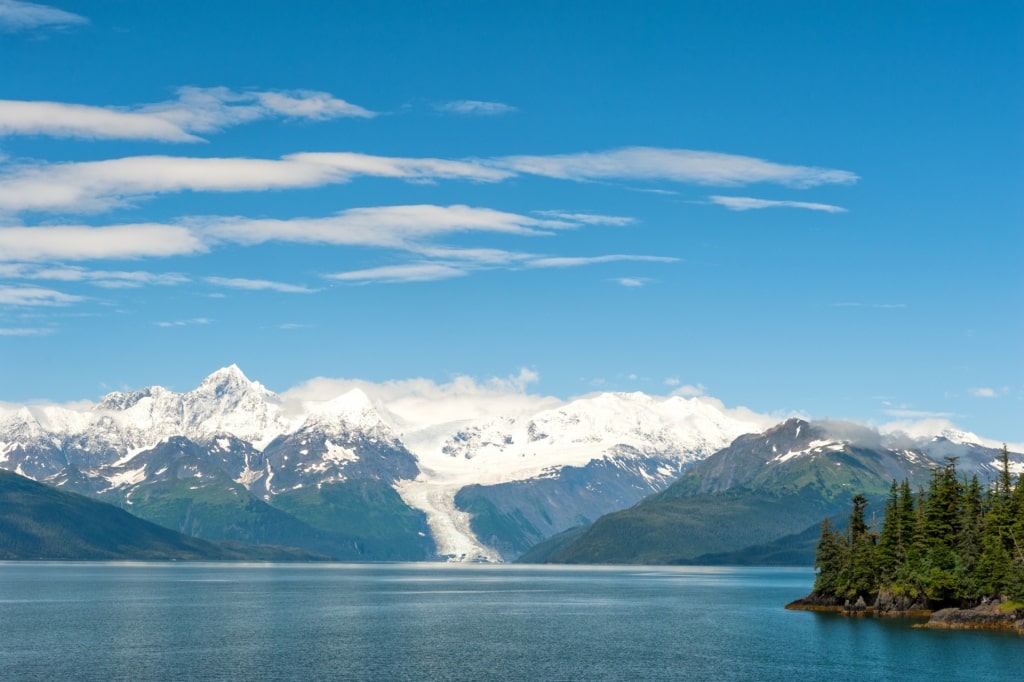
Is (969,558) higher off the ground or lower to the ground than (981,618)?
higher

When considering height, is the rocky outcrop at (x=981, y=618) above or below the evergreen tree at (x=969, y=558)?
below

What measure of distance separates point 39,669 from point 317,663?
104 feet

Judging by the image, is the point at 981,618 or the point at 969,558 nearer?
the point at 981,618

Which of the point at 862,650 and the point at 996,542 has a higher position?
the point at 996,542

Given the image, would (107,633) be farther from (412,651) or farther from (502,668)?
(502,668)

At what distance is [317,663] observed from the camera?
153 metres

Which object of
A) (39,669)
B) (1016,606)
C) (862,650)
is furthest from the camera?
(1016,606)

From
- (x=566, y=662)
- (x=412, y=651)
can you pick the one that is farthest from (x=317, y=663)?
(x=566, y=662)

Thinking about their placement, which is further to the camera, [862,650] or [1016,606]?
[1016,606]

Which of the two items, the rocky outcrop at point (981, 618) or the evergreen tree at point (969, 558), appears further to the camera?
the evergreen tree at point (969, 558)

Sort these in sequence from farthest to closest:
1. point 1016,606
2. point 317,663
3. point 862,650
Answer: point 1016,606 < point 862,650 < point 317,663

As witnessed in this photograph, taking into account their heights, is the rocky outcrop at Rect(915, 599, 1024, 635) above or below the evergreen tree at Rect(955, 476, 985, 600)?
below

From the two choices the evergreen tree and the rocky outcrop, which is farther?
the evergreen tree

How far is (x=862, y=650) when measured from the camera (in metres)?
164
